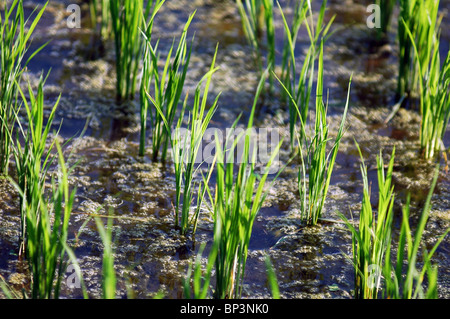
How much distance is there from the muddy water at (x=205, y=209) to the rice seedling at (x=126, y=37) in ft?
0.32

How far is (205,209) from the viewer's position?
2049mm

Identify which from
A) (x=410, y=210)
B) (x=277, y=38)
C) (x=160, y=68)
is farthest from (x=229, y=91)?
(x=410, y=210)

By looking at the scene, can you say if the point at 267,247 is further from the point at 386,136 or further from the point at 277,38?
the point at 277,38

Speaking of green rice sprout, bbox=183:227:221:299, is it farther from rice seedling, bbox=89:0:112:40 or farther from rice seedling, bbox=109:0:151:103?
rice seedling, bbox=89:0:112:40

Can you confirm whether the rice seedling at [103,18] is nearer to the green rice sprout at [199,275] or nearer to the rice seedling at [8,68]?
the rice seedling at [8,68]

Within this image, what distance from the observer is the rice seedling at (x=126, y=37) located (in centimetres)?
229

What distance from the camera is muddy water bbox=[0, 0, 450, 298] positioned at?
5.72ft

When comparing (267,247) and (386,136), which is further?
(386,136)

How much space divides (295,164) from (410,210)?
Answer: 1.72ft

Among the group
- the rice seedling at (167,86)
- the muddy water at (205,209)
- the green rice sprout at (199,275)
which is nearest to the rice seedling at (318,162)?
the muddy water at (205,209)

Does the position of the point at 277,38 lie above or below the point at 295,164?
above

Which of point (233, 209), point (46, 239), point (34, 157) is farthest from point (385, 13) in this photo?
point (46, 239)

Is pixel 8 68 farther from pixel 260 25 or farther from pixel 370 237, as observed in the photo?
pixel 260 25

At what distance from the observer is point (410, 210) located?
2.09 meters
